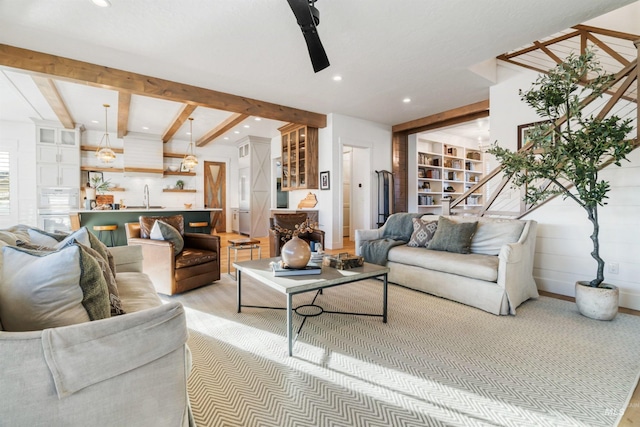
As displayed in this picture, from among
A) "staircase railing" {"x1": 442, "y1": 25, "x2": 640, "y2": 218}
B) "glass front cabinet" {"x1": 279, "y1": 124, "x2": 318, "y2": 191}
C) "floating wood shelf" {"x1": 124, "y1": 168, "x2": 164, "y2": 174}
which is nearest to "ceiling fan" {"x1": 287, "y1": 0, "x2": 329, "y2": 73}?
"staircase railing" {"x1": 442, "y1": 25, "x2": 640, "y2": 218}

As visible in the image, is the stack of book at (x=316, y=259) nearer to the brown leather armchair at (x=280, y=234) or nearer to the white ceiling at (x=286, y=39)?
the brown leather armchair at (x=280, y=234)

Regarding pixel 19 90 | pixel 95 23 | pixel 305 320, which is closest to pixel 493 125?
pixel 305 320

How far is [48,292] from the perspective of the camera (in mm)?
972

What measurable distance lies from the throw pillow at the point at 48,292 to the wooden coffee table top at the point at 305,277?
1120 mm

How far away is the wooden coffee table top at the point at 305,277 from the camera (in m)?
2.06

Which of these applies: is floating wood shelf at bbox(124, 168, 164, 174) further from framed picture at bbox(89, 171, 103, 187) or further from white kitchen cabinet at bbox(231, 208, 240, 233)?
white kitchen cabinet at bbox(231, 208, 240, 233)

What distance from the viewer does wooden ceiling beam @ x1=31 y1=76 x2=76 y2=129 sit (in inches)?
174

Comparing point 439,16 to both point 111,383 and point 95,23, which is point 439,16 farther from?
point 111,383

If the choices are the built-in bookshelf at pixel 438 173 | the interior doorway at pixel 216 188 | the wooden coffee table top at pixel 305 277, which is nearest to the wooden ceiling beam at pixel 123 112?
the interior doorway at pixel 216 188

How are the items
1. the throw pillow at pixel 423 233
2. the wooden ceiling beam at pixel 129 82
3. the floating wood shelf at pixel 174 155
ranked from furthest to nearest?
the floating wood shelf at pixel 174 155 → the throw pillow at pixel 423 233 → the wooden ceiling beam at pixel 129 82

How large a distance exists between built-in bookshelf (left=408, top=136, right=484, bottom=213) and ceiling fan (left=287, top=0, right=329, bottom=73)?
5.18 m

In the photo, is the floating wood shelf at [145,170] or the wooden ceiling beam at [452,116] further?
the floating wood shelf at [145,170]

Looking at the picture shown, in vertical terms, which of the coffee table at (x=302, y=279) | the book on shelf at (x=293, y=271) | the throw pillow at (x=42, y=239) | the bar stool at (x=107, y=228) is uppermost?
the throw pillow at (x=42, y=239)

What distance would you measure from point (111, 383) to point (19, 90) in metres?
6.42
